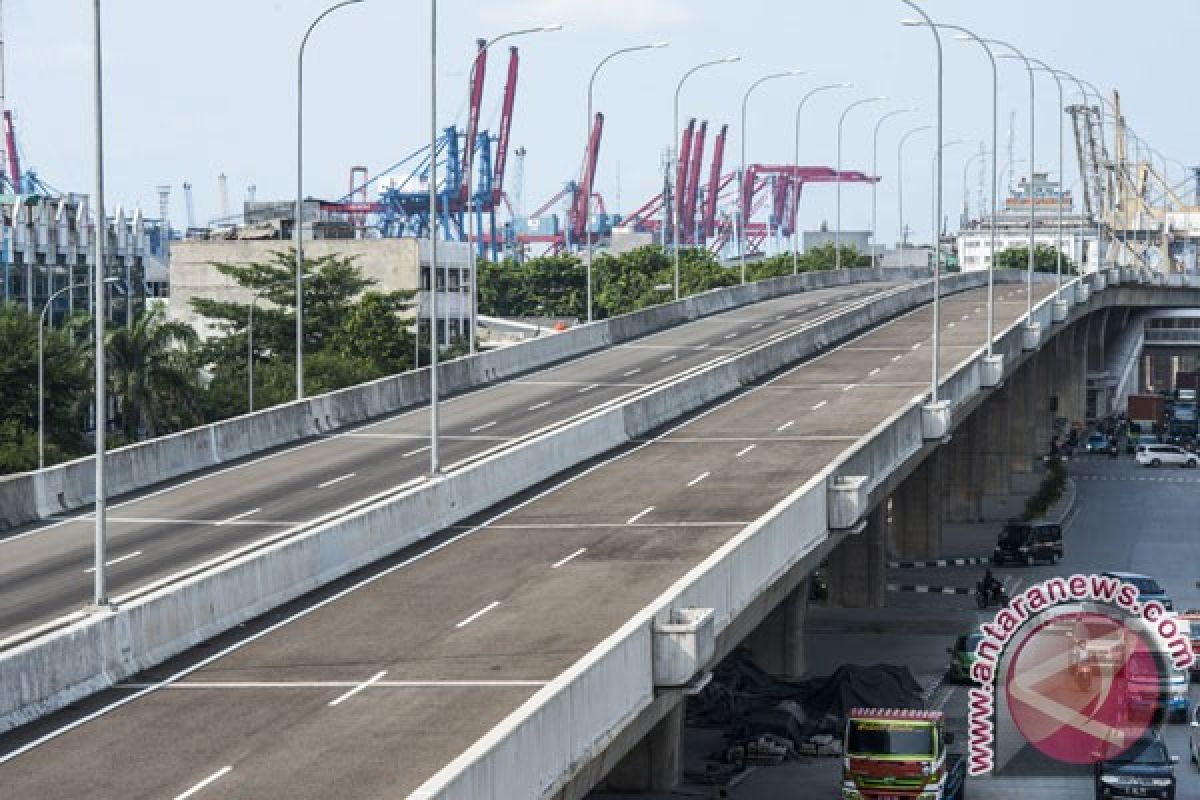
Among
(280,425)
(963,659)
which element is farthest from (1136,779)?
(280,425)

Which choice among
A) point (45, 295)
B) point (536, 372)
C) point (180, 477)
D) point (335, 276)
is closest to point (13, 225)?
point (45, 295)

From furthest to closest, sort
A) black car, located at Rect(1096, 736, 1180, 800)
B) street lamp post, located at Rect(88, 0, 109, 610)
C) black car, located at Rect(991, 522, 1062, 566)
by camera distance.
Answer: black car, located at Rect(991, 522, 1062, 566)
black car, located at Rect(1096, 736, 1180, 800)
street lamp post, located at Rect(88, 0, 109, 610)

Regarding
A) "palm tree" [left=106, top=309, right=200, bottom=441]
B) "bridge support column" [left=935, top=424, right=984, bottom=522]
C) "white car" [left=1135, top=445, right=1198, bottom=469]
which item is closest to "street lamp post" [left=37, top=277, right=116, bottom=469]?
"palm tree" [left=106, top=309, right=200, bottom=441]

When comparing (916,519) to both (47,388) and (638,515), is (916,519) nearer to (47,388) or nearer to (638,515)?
(47,388)

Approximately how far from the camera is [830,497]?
4338cm

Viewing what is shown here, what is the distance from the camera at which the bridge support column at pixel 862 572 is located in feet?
221

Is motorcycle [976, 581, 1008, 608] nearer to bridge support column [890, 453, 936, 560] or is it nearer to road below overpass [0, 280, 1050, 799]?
bridge support column [890, 453, 936, 560]

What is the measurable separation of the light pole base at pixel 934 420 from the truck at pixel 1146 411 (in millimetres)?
80026

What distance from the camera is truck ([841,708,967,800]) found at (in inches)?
1501

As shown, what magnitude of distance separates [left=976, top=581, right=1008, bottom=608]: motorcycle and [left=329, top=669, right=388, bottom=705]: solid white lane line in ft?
132

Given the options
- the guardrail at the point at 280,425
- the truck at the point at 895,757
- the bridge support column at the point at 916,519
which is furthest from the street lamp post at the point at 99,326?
the bridge support column at the point at 916,519

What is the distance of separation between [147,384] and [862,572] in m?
24.4

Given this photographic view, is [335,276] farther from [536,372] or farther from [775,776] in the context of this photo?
[775,776]

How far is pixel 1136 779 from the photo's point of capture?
130ft
